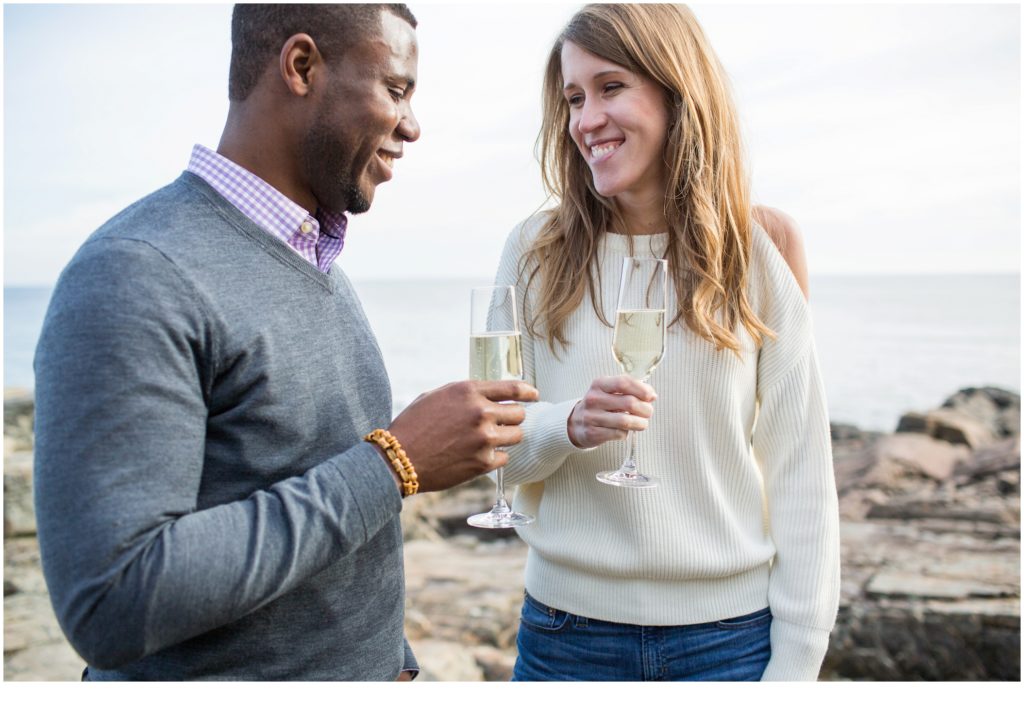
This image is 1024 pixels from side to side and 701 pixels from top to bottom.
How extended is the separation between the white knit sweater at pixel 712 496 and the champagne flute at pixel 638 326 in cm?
18

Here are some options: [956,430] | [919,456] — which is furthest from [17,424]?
[956,430]

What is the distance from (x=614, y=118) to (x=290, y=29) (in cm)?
91

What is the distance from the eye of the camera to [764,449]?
219 centimetres

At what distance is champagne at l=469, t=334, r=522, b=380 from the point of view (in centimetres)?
183

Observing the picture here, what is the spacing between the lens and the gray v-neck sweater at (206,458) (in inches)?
49.1

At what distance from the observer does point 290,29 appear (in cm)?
163

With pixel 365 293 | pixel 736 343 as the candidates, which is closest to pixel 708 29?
pixel 736 343

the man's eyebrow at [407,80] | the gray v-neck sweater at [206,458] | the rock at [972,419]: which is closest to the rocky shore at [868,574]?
the rock at [972,419]

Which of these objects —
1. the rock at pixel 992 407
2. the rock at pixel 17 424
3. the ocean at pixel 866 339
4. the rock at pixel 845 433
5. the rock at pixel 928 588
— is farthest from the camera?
the ocean at pixel 866 339

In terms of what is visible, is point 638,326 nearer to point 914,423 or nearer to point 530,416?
point 530,416

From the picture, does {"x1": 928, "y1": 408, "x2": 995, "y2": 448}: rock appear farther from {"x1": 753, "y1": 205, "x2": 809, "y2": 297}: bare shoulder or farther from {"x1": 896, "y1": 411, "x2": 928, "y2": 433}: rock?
{"x1": 753, "y1": 205, "x2": 809, "y2": 297}: bare shoulder

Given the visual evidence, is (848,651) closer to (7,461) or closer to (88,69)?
(7,461)

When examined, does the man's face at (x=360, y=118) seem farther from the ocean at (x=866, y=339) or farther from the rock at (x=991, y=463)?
the ocean at (x=866, y=339)

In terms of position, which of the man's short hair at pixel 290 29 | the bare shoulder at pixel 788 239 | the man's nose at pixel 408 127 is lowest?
the bare shoulder at pixel 788 239
